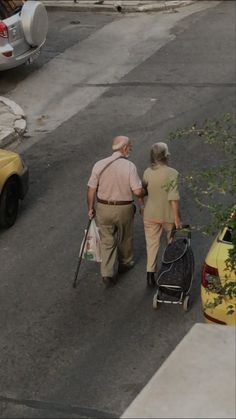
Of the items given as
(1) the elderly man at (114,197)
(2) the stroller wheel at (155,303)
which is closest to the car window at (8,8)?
(1) the elderly man at (114,197)

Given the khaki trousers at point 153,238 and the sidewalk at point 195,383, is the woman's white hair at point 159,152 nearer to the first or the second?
the khaki trousers at point 153,238

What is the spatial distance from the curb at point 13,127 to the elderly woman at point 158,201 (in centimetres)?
536

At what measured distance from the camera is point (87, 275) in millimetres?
10172

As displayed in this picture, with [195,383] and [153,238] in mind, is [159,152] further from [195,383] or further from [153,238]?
[195,383]

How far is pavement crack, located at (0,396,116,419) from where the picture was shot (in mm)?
7512

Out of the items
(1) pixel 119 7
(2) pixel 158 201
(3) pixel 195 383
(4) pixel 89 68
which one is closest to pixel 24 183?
(2) pixel 158 201

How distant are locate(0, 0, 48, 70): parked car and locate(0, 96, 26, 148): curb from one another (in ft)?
2.79

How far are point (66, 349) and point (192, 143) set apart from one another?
590 centimetres

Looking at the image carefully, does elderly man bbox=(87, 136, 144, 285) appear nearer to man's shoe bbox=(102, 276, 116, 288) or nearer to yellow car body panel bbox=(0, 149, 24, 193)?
man's shoe bbox=(102, 276, 116, 288)

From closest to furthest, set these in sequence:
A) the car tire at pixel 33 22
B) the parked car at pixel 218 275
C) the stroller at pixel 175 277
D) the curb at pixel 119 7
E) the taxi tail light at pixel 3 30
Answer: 1. the parked car at pixel 218 275
2. the stroller at pixel 175 277
3. the taxi tail light at pixel 3 30
4. the car tire at pixel 33 22
5. the curb at pixel 119 7

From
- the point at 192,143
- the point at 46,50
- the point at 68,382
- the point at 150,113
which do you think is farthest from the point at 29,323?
the point at 46,50

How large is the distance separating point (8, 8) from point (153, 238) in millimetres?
8570

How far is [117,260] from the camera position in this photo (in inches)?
394

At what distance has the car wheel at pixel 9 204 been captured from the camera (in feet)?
37.4
